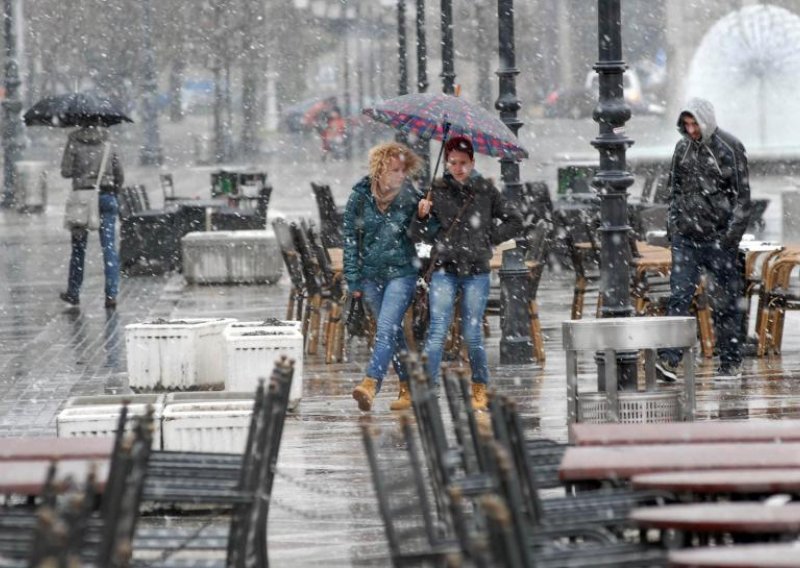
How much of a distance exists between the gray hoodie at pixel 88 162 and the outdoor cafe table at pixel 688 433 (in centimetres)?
1323

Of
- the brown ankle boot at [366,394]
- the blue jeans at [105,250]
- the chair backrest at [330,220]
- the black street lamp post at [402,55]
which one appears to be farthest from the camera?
the black street lamp post at [402,55]

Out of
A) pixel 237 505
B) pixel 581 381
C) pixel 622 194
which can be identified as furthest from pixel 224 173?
pixel 237 505

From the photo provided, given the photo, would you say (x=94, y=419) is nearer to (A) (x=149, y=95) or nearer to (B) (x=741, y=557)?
(B) (x=741, y=557)

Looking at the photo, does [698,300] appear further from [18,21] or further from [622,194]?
[18,21]

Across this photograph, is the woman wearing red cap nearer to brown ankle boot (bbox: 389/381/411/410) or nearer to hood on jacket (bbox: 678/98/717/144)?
brown ankle boot (bbox: 389/381/411/410)

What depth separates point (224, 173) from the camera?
31.8 m

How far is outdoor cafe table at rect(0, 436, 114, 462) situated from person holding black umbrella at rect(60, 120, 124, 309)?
→ 1264 cm

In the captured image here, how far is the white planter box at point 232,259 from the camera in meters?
23.5

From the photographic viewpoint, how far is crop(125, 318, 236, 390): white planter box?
44.9 ft

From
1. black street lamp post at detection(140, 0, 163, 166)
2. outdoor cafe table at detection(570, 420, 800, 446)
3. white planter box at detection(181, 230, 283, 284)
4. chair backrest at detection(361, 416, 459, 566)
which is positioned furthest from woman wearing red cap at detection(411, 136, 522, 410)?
black street lamp post at detection(140, 0, 163, 166)

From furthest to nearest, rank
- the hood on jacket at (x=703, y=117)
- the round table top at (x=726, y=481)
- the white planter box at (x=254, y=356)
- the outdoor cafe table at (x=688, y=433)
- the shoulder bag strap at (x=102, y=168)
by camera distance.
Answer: the shoulder bag strap at (x=102, y=168) → the hood on jacket at (x=703, y=117) → the white planter box at (x=254, y=356) → the outdoor cafe table at (x=688, y=433) → the round table top at (x=726, y=481)

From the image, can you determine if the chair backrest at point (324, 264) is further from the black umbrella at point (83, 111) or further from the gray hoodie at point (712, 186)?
the black umbrella at point (83, 111)

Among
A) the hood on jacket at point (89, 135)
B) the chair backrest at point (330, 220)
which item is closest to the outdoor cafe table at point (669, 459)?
the hood on jacket at point (89, 135)

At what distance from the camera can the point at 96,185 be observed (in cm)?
2056
